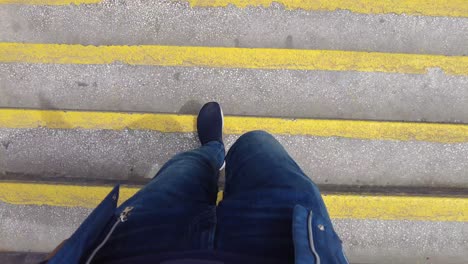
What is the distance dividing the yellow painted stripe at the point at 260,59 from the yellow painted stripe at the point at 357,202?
0.72 meters

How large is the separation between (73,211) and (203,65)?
1.11m

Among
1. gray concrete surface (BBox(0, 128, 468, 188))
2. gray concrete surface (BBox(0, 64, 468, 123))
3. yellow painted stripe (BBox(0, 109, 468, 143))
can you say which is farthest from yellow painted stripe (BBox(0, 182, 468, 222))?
gray concrete surface (BBox(0, 64, 468, 123))

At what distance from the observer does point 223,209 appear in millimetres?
1156

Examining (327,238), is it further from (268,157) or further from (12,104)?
(12,104)

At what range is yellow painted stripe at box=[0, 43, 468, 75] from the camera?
6.90 ft

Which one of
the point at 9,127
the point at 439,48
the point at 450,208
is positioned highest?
the point at 439,48

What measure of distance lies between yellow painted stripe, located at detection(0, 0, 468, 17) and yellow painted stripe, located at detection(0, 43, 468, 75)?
27 cm

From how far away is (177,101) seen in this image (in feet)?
7.06

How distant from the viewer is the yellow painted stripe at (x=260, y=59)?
6.90 ft

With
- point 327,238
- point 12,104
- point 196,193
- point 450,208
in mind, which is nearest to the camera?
point 327,238

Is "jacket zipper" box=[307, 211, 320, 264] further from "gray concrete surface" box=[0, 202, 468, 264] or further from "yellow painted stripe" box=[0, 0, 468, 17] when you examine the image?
"yellow painted stripe" box=[0, 0, 468, 17]

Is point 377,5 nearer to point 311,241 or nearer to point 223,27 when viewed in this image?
point 223,27

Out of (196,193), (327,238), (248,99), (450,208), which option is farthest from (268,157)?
(450,208)

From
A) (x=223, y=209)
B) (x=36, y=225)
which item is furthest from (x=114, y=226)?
(x=36, y=225)
